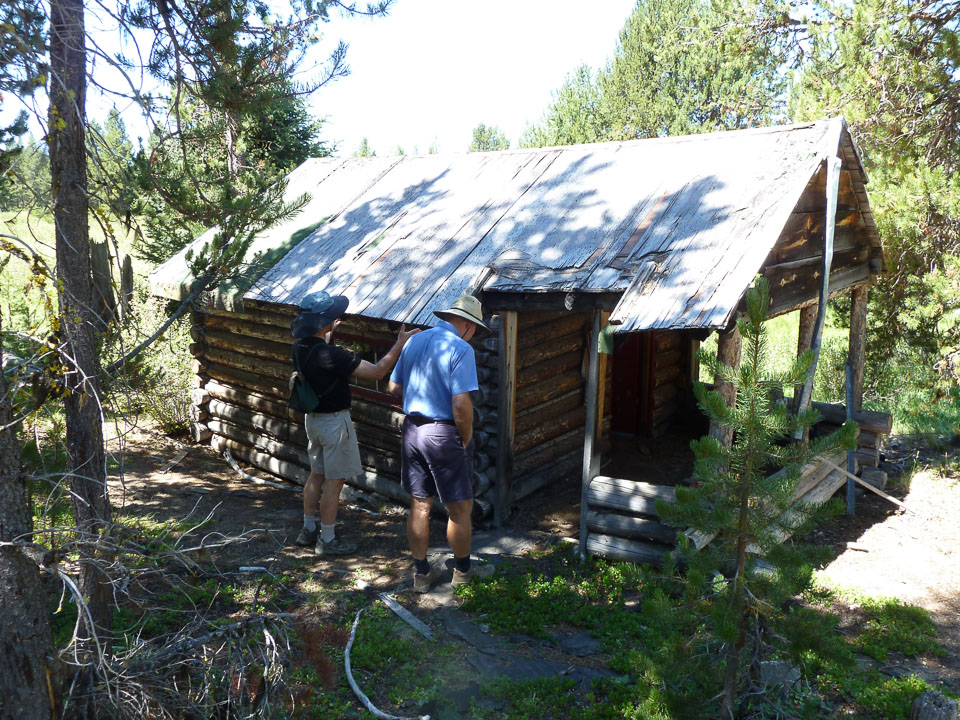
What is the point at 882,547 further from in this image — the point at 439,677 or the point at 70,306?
the point at 70,306

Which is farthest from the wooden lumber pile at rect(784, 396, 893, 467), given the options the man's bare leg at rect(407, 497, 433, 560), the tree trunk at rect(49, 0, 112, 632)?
the tree trunk at rect(49, 0, 112, 632)

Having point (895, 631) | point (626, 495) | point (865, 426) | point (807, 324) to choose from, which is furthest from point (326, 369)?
point (865, 426)

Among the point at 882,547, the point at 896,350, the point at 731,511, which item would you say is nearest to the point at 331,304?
the point at 731,511

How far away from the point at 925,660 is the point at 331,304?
5.30 m

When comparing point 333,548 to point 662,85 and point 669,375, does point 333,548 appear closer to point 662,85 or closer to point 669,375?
point 669,375

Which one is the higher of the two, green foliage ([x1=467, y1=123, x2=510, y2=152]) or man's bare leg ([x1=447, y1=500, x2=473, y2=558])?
green foliage ([x1=467, y1=123, x2=510, y2=152])

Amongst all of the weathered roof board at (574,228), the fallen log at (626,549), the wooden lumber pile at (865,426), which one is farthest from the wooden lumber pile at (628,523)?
the wooden lumber pile at (865,426)

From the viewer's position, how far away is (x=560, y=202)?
25.7ft

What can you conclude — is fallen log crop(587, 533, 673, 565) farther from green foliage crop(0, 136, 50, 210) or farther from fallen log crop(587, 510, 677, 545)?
green foliage crop(0, 136, 50, 210)

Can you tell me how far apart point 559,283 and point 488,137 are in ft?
172

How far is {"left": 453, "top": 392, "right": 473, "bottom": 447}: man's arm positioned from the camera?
542cm

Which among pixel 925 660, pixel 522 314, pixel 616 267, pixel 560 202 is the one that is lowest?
pixel 925 660

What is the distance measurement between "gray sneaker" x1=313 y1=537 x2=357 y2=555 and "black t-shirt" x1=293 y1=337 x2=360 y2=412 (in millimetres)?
1262

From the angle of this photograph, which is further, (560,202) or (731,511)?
(560,202)
